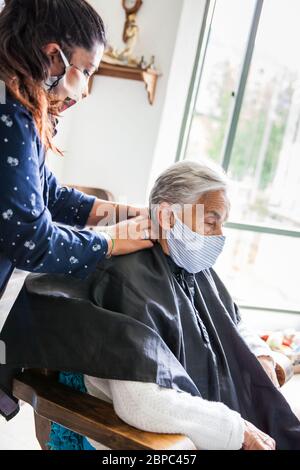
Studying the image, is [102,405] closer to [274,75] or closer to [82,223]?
[82,223]

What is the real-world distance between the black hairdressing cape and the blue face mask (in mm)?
47

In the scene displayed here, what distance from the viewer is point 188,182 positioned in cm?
150

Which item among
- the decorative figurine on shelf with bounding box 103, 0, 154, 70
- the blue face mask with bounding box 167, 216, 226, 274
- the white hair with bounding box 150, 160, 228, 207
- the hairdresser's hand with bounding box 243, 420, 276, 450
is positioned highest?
the decorative figurine on shelf with bounding box 103, 0, 154, 70

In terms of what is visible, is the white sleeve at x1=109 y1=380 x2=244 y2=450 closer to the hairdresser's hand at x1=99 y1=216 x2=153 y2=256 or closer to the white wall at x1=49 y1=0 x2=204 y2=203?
the hairdresser's hand at x1=99 y1=216 x2=153 y2=256

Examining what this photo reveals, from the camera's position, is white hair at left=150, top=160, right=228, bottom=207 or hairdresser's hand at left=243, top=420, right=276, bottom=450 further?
white hair at left=150, top=160, right=228, bottom=207

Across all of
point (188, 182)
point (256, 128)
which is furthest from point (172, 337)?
point (256, 128)

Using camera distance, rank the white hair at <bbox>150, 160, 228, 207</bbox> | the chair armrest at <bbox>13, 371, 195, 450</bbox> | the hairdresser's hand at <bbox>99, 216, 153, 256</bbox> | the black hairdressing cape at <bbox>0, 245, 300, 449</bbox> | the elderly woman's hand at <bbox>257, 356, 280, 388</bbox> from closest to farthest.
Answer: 1. the chair armrest at <bbox>13, 371, 195, 450</bbox>
2. the black hairdressing cape at <bbox>0, 245, 300, 449</bbox>
3. the hairdresser's hand at <bbox>99, 216, 153, 256</bbox>
4. the white hair at <bbox>150, 160, 228, 207</bbox>
5. the elderly woman's hand at <bbox>257, 356, 280, 388</bbox>

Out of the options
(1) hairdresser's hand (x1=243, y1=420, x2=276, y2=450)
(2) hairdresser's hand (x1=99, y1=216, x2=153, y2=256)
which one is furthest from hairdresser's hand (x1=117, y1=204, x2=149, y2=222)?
(1) hairdresser's hand (x1=243, y1=420, x2=276, y2=450)

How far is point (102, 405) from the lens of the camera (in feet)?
4.14

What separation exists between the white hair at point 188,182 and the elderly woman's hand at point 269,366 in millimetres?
670

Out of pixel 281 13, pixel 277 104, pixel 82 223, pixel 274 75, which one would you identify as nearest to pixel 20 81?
pixel 82 223

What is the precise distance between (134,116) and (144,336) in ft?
7.56

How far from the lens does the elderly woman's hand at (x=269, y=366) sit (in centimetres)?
171

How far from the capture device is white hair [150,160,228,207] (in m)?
1.50
